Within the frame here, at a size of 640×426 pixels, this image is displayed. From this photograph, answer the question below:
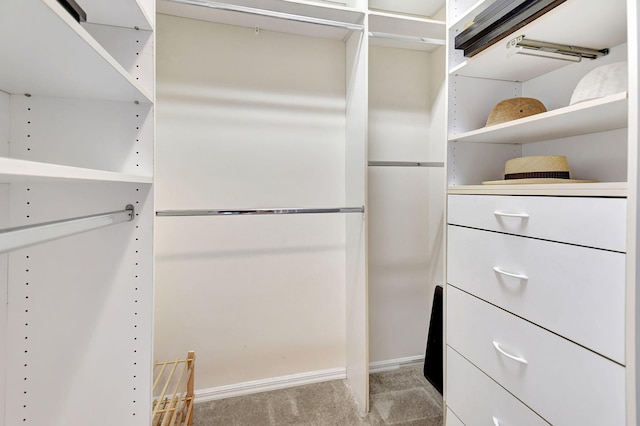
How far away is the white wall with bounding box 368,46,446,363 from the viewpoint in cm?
205

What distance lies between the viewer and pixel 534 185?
39.1 inches

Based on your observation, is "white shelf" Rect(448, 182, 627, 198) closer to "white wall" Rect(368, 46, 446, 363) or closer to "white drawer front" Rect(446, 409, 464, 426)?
"white wall" Rect(368, 46, 446, 363)

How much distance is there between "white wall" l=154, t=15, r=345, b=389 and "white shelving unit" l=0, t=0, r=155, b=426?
2.18ft

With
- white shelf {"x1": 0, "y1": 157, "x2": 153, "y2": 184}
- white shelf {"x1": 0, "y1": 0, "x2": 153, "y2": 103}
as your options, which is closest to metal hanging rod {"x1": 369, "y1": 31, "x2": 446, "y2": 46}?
white shelf {"x1": 0, "y1": 0, "x2": 153, "y2": 103}

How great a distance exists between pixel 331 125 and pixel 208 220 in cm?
96

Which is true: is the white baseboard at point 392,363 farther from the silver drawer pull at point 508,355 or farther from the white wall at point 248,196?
the silver drawer pull at point 508,355

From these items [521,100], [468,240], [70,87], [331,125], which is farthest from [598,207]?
[70,87]

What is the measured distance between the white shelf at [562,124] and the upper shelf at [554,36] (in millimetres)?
300

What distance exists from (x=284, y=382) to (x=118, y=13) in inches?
78.1

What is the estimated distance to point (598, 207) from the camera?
0.81 meters

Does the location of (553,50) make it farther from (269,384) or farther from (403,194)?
(269,384)

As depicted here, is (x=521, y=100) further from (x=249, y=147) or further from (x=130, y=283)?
(x=130, y=283)

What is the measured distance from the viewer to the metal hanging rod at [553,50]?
112cm

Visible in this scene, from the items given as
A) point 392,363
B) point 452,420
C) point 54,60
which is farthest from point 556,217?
point 392,363
